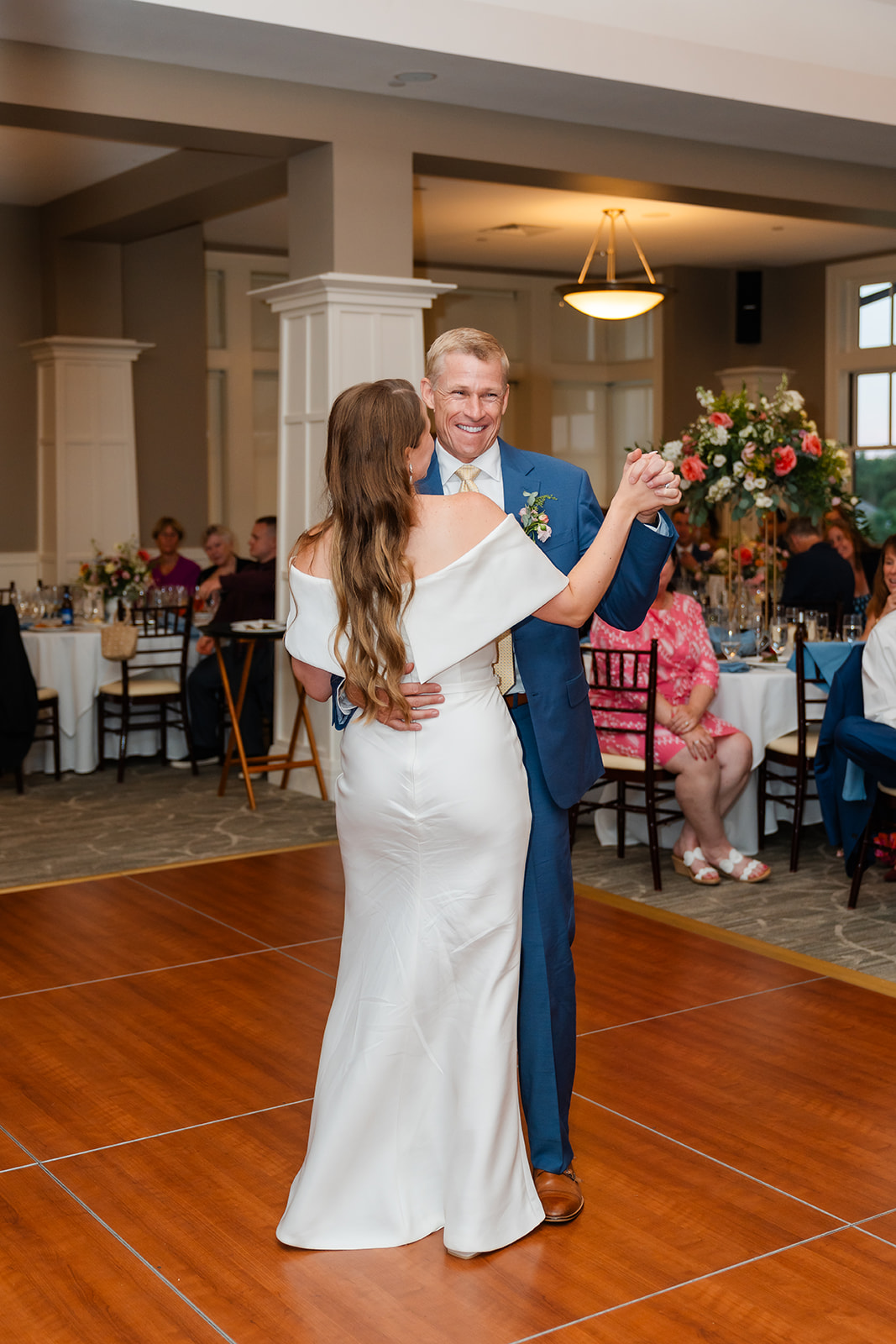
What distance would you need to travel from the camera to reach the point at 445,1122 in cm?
281

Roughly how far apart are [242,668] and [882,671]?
4.06 m

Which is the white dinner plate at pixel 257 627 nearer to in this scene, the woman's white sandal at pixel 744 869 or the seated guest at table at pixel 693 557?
the seated guest at table at pixel 693 557

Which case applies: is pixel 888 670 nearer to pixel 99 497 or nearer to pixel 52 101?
pixel 52 101

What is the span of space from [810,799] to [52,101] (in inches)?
181

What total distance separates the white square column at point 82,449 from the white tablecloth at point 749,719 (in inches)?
232

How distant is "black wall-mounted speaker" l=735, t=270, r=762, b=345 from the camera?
14258 millimetres

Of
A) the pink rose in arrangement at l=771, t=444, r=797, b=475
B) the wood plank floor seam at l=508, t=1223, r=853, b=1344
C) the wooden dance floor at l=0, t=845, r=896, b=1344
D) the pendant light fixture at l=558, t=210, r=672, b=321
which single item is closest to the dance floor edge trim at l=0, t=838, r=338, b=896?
the wooden dance floor at l=0, t=845, r=896, b=1344

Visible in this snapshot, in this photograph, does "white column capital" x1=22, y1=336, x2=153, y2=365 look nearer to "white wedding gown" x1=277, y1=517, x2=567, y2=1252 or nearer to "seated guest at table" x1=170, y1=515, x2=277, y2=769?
"seated guest at table" x1=170, y1=515, x2=277, y2=769

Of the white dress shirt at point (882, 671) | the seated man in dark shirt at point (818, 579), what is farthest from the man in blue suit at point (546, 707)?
the seated man in dark shirt at point (818, 579)

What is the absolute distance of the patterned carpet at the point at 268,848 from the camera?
513 centimetres

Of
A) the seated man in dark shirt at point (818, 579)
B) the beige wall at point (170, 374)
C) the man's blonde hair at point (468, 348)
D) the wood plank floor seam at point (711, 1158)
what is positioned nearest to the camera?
the man's blonde hair at point (468, 348)

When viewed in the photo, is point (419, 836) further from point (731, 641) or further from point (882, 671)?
point (731, 641)

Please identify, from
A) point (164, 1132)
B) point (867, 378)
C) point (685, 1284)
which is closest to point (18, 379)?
point (867, 378)

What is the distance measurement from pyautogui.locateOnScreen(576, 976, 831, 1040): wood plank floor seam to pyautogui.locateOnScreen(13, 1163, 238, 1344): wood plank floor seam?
4.70 ft
